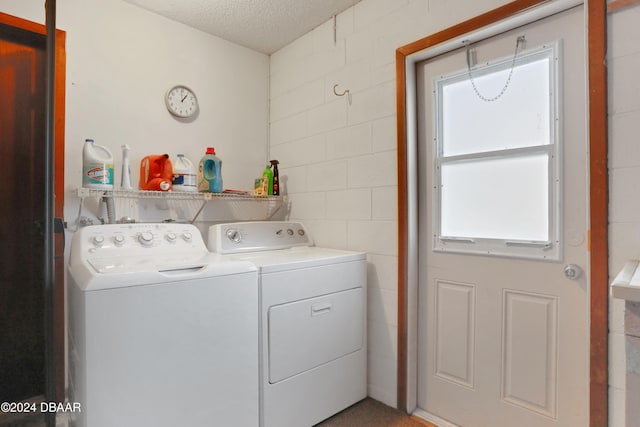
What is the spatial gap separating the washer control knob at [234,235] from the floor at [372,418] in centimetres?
109

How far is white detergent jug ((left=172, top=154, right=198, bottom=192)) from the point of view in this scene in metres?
1.95

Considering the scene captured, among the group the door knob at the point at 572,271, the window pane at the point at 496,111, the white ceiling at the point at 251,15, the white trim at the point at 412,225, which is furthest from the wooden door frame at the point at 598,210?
the white ceiling at the point at 251,15

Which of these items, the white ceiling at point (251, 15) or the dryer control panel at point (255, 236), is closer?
the dryer control panel at point (255, 236)

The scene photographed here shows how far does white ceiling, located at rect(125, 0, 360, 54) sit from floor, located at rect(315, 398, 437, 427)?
2412 millimetres

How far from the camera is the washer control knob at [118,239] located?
60.6 inches

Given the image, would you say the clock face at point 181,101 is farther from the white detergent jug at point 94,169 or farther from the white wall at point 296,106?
the white detergent jug at point 94,169

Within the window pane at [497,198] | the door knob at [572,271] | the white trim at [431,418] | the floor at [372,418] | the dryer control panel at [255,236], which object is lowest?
the floor at [372,418]

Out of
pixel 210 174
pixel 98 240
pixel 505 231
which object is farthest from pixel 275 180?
pixel 505 231

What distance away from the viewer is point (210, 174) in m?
2.12

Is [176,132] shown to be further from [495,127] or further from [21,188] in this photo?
[495,127]

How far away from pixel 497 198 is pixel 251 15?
1.84 meters

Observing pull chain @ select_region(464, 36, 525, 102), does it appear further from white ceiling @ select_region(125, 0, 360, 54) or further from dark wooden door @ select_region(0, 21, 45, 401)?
dark wooden door @ select_region(0, 21, 45, 401)

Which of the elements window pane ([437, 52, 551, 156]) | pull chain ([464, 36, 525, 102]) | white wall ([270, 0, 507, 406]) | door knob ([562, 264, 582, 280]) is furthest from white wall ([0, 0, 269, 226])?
door knob ([562, 264, 582, 280])

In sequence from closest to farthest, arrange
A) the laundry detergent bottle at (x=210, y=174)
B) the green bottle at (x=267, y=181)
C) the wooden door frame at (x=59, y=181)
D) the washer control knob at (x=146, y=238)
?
the washer control knob at (x=146, y=238)
the wooden door frame at (x=59, y=181)
the laundry detergent bottle at (x=210, y=174)
the green bottle at (x=267, y=181)
